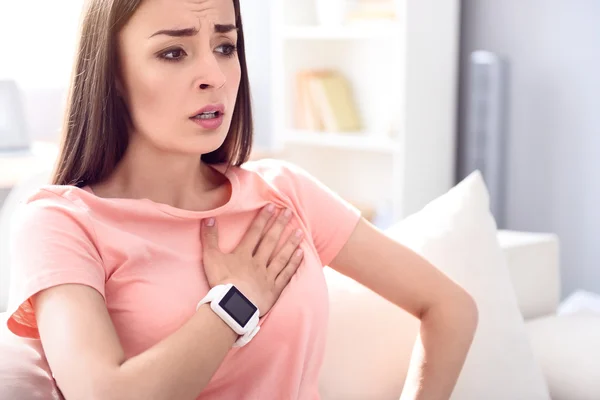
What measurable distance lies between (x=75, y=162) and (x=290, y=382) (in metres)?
0.47

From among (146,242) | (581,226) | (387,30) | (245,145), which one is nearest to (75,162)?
(146,242)

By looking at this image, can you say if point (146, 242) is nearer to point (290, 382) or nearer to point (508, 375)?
point (290, 382)

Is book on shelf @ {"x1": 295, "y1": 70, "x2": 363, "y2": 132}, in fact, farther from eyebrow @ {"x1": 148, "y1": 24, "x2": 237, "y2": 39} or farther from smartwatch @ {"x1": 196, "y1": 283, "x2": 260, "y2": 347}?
smartwatch @ {"x1": 196, "y1": 283, "x2": 260, "y2": 347}

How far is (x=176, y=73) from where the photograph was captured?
1256mm

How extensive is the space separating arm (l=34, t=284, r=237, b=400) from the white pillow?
0.47 m

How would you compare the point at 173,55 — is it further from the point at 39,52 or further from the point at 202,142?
the point at 39,52

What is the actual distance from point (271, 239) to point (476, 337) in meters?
0.49

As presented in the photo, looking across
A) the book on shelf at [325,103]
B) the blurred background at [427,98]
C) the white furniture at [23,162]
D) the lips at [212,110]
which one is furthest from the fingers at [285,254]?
the book on shelf at [325,103]

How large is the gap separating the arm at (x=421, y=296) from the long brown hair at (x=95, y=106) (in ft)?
1.41

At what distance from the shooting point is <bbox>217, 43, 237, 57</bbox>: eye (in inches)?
52.6

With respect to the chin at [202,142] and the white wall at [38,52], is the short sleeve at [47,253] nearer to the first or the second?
the chin at [202,142]

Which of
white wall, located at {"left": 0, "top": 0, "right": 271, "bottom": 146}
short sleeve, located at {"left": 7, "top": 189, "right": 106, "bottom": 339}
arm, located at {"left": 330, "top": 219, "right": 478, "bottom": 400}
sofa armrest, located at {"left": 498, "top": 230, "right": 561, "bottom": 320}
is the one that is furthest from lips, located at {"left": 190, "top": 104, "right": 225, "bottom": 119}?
white wall, located at {"left": 0, "top": 0, "right": 271, "bottom": 146}

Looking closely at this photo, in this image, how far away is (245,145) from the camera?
1.46m

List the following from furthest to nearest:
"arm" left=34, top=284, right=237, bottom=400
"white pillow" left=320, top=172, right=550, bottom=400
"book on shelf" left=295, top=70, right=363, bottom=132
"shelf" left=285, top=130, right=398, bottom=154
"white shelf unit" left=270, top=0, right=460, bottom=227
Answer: "book on shelf" left=295, top=70, right=363, bottom=132 < "shelf" left=285, top=130, right=398, bottom=154 < "white shelf unit" left=270, top=0, right=460, bottom=227 < "white pillow" left=320, top=172, right=550, bottom=400 < "arm" left=34, top=284, right=237, bottom=400
